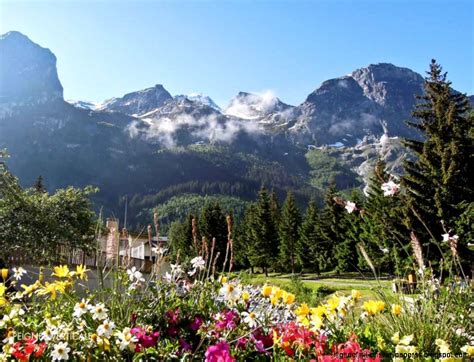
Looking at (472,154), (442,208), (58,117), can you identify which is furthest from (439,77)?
(58,117)

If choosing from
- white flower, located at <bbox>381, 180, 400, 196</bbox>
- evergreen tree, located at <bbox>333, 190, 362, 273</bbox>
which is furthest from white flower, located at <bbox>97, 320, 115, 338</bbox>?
evergreen tree, located at <bbox>333, 190, 362, 273</bbox>

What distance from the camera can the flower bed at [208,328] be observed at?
1.98 meters

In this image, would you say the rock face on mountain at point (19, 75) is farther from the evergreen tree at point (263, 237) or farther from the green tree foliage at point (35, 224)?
the green tree foliage at point (35, 224)

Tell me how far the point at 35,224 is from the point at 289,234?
3221 centimetres

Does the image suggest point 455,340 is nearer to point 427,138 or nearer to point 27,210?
point 27,210

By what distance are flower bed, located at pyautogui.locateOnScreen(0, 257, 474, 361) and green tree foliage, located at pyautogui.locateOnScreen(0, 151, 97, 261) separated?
8.89 meters

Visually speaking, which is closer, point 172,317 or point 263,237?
point 172,317

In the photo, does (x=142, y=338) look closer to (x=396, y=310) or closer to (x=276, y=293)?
(x=276, y=293)

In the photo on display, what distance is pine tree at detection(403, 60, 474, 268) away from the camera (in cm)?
1645

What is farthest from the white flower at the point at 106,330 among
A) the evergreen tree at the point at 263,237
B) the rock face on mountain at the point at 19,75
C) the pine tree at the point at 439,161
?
the rock face on mountain at the point at 19,75

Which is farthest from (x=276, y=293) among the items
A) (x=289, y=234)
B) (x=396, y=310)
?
(x=289, y=234)

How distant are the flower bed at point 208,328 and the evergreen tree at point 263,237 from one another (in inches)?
1589

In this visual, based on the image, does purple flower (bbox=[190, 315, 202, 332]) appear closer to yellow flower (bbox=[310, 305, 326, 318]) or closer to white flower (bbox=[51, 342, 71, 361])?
yellow flower (bbox=[310, 305, 326, 318])

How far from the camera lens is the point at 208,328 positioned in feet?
7.94
